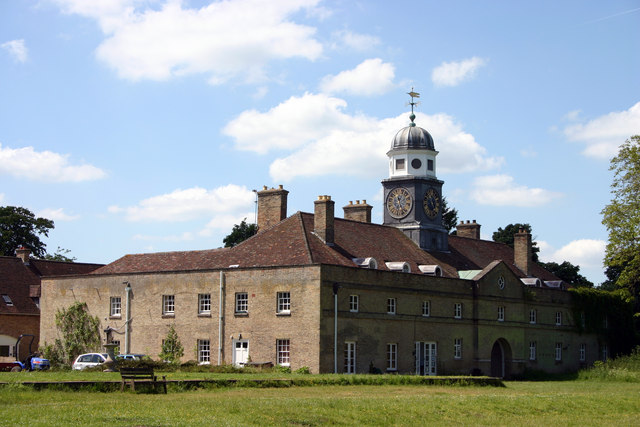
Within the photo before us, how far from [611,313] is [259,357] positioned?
33.5m

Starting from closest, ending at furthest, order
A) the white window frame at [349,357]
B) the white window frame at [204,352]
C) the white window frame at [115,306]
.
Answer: the white window frame at [349,357] → the white window frame at [204,352] → the white window frame at [115,306]

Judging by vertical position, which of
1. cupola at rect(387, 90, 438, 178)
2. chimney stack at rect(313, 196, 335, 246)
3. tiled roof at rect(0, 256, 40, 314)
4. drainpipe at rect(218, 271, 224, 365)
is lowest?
drainpipe at rect(218, 271, 224, 365)

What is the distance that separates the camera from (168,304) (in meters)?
53.8

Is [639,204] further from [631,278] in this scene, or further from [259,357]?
[259,357]

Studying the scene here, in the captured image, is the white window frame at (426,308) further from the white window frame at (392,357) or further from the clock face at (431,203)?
A: the clock face at (431,203)

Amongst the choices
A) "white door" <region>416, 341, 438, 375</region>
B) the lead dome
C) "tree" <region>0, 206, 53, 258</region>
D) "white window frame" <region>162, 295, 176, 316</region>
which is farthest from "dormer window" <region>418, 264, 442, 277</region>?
A: "tree" <region>0, 206, 53, 258</region>

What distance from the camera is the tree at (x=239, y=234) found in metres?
86.1

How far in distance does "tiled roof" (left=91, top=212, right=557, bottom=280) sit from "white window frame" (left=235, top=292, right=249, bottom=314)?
1.74m

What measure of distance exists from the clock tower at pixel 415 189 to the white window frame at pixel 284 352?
1607 centimetres

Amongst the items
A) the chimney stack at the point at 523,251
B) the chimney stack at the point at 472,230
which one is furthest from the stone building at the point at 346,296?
the chimney stack at the point at 472,230

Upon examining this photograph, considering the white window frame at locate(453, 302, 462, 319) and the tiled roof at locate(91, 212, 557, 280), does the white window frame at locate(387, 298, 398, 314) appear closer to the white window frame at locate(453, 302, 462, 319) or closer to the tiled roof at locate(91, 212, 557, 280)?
the tiled roof at locate(91, 212, 557, 280)

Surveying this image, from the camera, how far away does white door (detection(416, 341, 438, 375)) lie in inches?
2125

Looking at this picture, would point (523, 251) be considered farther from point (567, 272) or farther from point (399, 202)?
point (567, 272)

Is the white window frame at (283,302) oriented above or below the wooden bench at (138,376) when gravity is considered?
above
